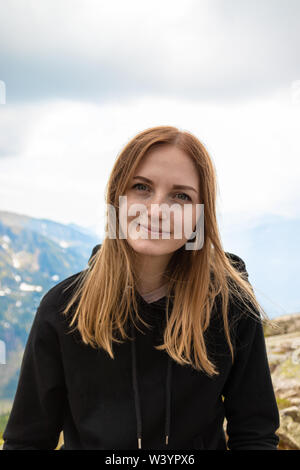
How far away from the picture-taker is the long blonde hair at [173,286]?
48.0 inches

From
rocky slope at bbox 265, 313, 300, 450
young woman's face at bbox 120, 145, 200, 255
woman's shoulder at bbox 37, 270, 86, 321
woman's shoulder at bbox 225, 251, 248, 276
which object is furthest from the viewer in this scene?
rocky slope at bbox 265, 313, 300, 450

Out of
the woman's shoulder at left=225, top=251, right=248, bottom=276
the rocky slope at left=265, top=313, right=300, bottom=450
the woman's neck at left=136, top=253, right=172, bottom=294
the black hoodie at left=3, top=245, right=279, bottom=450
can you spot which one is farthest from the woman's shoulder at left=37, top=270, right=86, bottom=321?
the rocky slope at left=265, top=313, right=300, bottom=450

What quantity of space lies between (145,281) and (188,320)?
18cm

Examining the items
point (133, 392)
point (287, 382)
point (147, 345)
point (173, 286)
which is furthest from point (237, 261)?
point (287, 382)

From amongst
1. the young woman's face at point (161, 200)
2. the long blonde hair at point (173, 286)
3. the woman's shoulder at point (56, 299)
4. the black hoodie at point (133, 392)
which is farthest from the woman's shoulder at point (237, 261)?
the woman's shoulder at point (56, 299)

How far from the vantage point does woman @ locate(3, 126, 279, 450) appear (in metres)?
1.22

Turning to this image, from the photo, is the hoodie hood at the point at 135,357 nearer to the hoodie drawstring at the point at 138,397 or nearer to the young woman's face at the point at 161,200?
the hoodie drawstring at the point at 138,397

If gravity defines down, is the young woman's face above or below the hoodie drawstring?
above

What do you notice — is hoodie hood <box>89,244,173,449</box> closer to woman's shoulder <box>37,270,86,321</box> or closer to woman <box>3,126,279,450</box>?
woman <box>3,126,279,450</box>

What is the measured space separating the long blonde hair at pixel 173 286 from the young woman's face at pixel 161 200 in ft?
0.09

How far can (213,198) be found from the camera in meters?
1.29

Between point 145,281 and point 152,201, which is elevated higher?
point 152,201
